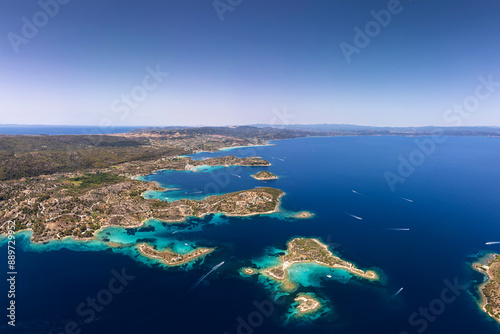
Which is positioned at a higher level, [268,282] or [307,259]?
[307,259]

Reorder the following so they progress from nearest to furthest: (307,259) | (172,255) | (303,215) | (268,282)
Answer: (268,282) < (172,255) < (307,259) < (303,215)

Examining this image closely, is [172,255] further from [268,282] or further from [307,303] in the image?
[307,303]

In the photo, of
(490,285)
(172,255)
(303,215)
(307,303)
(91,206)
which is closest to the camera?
(307,303)

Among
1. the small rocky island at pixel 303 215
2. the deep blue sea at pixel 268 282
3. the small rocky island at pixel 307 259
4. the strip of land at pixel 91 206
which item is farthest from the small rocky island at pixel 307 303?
the strip of land at pixel 91 206

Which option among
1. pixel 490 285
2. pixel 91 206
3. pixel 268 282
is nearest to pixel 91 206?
pixel 91 206

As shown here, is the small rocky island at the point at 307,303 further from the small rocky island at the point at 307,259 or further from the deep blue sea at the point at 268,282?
the small rocky island at the point at 307,259

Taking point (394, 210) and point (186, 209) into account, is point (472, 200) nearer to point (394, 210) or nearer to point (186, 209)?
point (394, 210)
